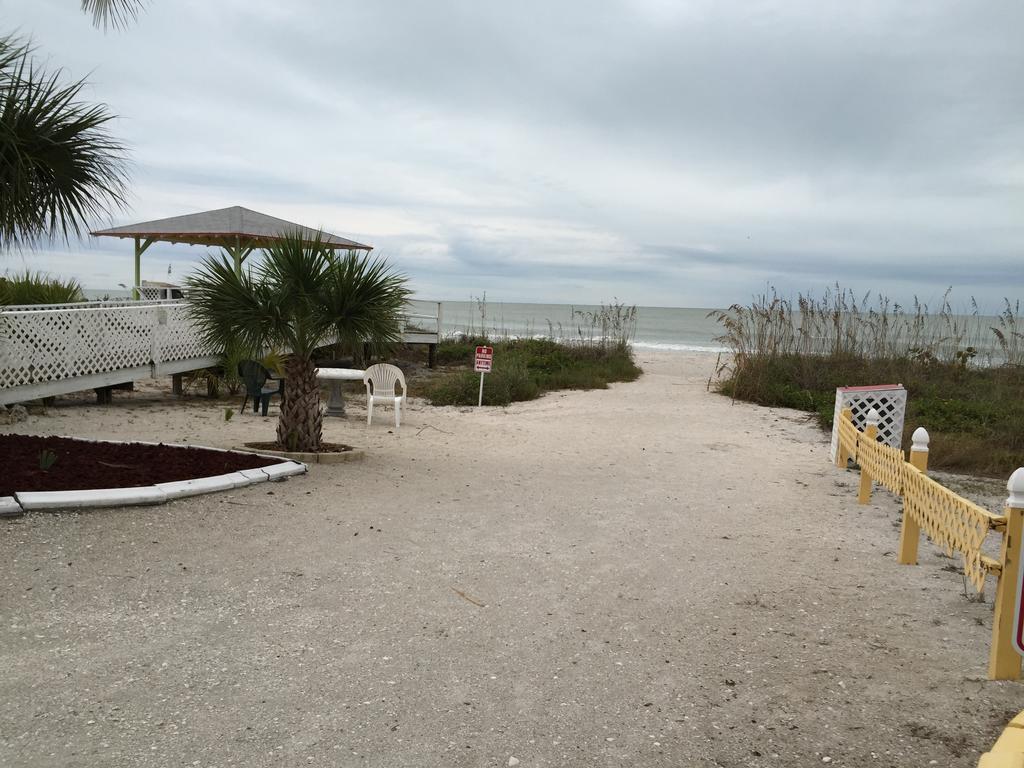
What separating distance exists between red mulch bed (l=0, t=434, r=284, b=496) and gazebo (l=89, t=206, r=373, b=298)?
9.90m

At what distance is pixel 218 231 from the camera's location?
16734 mm

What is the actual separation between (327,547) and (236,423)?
19.6 feet

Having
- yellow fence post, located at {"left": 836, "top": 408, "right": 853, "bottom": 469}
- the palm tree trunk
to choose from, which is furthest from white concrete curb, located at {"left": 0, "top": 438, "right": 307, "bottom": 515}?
yellow fence post, located at {"left": 836, "top": 408, "right": 853, "bottom": 469}

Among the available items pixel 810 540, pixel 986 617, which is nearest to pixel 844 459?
pixel 810 540

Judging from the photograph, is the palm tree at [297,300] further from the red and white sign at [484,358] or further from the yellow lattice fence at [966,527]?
the red and white sign at [484,358]

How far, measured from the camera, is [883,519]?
6.65 metres

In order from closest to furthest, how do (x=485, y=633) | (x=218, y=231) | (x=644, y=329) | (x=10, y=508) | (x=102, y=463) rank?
(x=485, y=633) < (x=10, y=508) < (x=102, y=463) < (x=218, y=231) < (x=644, y=329)

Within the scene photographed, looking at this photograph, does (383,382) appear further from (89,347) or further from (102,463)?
(102,463)

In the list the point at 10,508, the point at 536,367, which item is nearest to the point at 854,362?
the point at 536,367

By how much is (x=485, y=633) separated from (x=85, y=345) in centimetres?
891

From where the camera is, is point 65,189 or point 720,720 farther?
point 65,189

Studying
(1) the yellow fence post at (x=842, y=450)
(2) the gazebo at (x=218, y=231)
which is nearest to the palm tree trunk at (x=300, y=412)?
(1) the yellow fence post at (x=842, y=450)

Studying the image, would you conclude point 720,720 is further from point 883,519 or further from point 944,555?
point 883,519

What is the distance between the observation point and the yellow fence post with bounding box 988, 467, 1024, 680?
345cm
